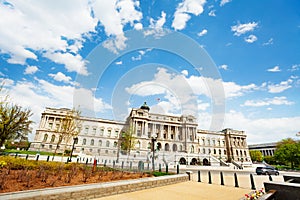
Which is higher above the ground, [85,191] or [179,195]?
[85,191]

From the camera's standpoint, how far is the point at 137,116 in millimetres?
55469

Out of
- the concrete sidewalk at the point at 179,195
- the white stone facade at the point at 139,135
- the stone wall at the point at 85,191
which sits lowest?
the concrete sidewalk at the point at 179,195

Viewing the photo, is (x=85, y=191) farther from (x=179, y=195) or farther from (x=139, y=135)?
(x=139, y=135)

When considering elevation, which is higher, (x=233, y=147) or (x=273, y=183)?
(x=233, y=147)

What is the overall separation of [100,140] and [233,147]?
184 ft

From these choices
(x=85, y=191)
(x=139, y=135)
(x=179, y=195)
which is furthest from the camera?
(x=139, y=135)

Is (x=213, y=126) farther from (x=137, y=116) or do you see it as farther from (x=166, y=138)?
(x=166, y=138)

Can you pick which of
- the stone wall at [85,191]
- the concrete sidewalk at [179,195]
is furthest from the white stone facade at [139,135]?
the stone wall at [85,191]

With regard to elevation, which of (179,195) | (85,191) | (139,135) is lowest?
(179,195)

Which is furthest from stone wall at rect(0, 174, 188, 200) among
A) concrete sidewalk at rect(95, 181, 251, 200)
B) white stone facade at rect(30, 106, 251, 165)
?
white stone facade at rect(30, 106, 251, 165)

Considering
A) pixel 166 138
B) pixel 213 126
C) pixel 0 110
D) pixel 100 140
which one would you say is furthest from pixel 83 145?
pixel 213 126

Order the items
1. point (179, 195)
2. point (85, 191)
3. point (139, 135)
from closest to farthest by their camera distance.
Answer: point (85, 191)
point (179, 195)
point (139, 135)

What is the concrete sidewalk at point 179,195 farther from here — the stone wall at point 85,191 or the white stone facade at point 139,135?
the white stone facade at point 139,135

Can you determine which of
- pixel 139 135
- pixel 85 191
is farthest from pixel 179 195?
pixel 139 135
